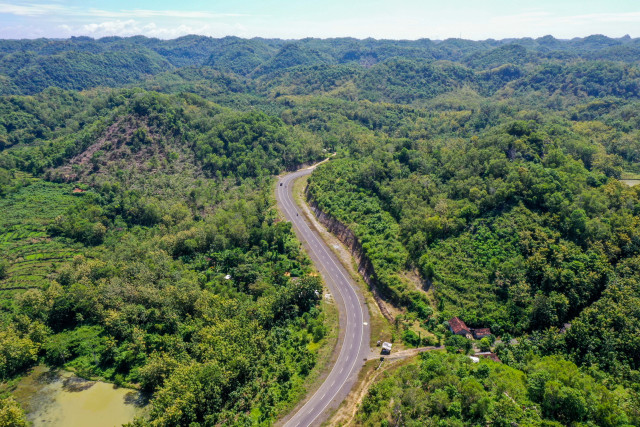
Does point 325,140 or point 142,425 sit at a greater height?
point 325,140

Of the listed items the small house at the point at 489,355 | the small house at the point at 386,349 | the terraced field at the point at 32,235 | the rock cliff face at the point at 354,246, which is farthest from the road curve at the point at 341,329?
the terraced field at the point at 32,235

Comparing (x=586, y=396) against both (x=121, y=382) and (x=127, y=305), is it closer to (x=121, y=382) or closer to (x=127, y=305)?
(x=121, y=382)

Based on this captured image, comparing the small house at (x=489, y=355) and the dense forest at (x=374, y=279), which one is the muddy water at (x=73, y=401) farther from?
the small house at (x=489, y=355)

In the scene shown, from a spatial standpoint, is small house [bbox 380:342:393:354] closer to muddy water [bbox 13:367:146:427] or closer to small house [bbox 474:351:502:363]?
small house [bbox 474:351:502:363]

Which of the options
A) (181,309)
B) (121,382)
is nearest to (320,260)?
(181,309)

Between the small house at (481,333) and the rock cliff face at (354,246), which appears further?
the rock cliff face at (354,246)

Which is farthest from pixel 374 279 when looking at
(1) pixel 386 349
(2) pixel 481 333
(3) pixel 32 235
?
(3) pixel 32 235

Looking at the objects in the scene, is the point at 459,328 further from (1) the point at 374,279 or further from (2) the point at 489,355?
(1) the point at 374,279
